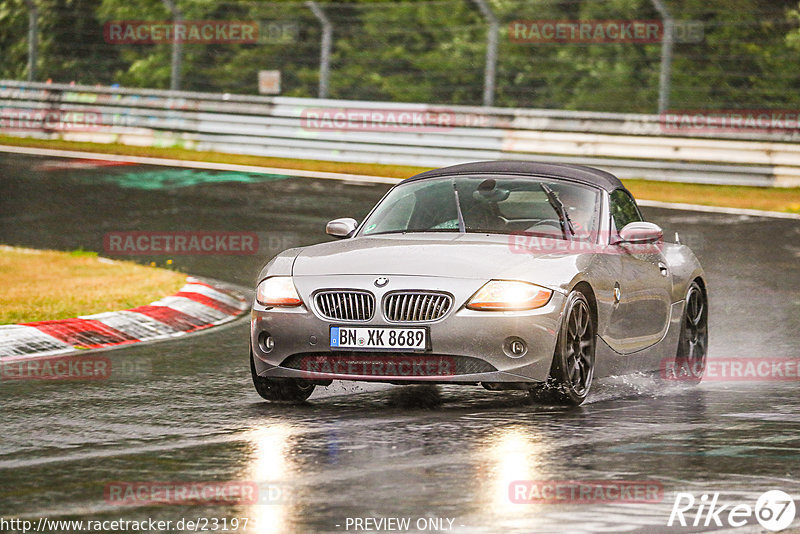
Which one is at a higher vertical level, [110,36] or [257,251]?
[110,36]

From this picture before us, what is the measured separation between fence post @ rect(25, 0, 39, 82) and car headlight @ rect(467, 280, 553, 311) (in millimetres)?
21915

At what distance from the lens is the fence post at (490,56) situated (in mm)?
23922

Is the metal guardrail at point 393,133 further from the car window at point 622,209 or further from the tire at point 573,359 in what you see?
the tire at point 573,359

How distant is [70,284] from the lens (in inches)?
533

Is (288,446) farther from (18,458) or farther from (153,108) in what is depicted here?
(153,108)

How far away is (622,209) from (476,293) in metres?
2.23

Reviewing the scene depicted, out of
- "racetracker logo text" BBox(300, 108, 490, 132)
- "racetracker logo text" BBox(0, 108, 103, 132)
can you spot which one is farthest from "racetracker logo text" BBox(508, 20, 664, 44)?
"racetracker logo text" BBox(0, 108, 103, 132)

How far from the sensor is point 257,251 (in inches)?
649

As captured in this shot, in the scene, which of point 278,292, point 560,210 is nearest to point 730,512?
point 278,292

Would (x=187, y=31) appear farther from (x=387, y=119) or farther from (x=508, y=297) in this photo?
(x=508, y=297)

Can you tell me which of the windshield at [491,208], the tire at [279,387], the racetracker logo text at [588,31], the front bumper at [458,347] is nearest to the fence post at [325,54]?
the racetracker logo text at [588,31]

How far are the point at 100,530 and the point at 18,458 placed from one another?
152 cm

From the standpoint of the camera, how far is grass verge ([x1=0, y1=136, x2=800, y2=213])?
21109mm

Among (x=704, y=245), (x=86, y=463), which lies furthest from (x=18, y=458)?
(x=704, y=245)
